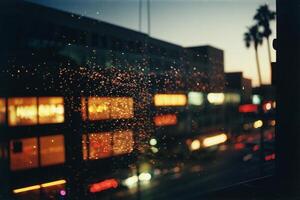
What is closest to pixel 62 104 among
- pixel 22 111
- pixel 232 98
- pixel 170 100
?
pixel 22 111

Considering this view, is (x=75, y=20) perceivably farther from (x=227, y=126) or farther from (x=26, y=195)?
(x=227, y=126)

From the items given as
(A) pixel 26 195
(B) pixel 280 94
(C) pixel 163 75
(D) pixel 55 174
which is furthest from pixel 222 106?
(B) pixel 280 94

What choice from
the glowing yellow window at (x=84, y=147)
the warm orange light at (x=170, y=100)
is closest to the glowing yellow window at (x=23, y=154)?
the glowing yellow window at (x=84, y=147)

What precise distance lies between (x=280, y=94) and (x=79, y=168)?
10832mm

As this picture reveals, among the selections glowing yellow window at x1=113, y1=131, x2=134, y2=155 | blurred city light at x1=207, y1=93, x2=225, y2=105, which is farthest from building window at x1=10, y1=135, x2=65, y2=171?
blurred city light at x1=207, y1=93, x2=225, y2=105

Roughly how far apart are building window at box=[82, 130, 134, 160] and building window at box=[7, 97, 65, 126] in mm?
1443

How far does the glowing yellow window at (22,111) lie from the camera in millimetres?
11336

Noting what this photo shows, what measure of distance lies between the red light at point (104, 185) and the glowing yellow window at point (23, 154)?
2273 mm

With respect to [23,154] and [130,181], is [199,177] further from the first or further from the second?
[23,154]

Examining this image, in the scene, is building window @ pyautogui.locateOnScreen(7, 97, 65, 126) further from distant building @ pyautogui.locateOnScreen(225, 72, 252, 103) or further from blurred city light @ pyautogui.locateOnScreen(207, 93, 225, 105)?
blurred city light @ pyautogui.locateOnScreen(207, 93, 225, 105)

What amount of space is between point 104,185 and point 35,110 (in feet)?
12.0

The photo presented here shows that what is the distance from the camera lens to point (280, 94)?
83.4 inches

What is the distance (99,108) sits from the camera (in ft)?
44.1

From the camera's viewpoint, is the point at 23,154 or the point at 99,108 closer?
the point at 23,154
